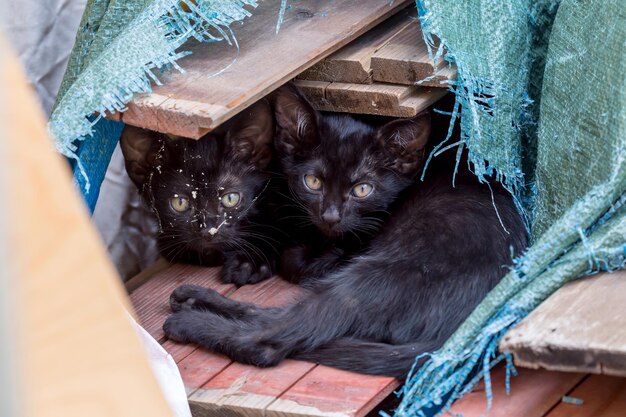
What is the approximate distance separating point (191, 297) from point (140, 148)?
0.56 m

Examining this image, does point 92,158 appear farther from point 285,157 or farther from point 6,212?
point 6,212

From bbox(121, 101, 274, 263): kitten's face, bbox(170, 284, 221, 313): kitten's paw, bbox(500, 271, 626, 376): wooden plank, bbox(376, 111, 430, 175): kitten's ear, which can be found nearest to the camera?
bbox(500, 271, 626, 376): wooden plank

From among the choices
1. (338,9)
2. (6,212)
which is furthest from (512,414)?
(6,212)

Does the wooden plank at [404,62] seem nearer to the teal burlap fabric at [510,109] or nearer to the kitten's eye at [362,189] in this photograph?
the teal burlap fabric at [510,109]

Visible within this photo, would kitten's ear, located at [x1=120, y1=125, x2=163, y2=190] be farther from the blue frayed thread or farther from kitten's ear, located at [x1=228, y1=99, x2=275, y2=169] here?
the blue frayed thread

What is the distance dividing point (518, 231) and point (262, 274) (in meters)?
0.85

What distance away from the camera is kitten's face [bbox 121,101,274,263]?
2.76m

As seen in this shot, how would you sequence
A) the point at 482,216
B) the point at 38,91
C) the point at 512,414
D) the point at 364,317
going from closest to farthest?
the point at 512,414
the point at 364,317
the point at 482,216
the point at 38,91

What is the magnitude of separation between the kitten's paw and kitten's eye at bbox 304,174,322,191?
1.56ft

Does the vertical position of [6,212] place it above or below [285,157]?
above

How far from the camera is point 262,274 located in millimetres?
2820

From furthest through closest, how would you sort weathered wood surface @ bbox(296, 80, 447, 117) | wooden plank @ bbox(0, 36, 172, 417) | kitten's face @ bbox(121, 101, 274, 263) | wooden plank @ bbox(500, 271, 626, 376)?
1. kitten's face @ bbox(121, 101, 274, 263)
2. weathered wood surface @ bbox(296, 80, 447, 117)
3. wooden plank @ bbox(500, 271, 626, 376)
4. wooden plank @ bbox(0, 36, 172, 417)

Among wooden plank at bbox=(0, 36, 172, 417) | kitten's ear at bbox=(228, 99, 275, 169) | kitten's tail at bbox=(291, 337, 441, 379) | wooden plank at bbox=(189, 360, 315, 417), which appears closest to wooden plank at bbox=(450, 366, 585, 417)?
kitten's tail at bbox=(291, 337, 441, 379)

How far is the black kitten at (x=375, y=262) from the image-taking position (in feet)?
7.52
